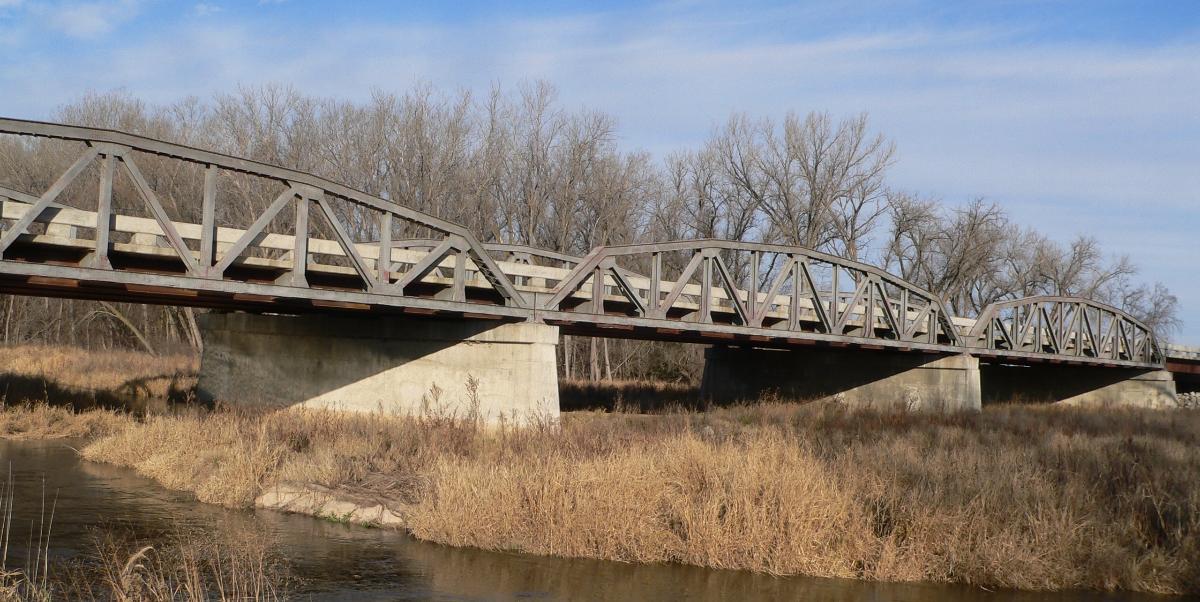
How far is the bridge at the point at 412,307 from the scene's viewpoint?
16.8 metres

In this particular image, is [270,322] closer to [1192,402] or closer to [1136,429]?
[1136,429]

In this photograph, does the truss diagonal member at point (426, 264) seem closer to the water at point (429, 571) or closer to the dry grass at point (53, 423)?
the water at point (429, 571)

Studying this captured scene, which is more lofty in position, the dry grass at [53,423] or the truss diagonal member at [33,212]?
the truss diagonal member at [33,212]

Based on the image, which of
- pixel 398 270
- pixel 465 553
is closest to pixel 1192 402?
pixel 398 270

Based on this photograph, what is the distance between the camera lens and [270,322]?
84.1ft

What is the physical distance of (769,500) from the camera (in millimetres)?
12562

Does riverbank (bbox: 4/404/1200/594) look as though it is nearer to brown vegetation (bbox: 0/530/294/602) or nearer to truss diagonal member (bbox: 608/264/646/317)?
brown vegetation (bbox: 0/530/294/602)

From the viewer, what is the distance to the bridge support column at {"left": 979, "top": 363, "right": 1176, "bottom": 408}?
48.0 meters

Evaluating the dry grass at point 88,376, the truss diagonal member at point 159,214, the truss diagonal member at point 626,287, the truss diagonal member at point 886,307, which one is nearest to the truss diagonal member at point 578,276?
the truss diagonal member at point 626,287

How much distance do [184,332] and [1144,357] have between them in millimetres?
52658

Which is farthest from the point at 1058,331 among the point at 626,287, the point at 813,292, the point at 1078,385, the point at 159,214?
the point at 159,214

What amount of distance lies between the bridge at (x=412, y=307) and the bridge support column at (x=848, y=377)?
0.06 m

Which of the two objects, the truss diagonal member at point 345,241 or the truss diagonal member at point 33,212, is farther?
the truss diagonal member at point 345,241

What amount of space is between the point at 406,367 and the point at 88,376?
1695 cm
